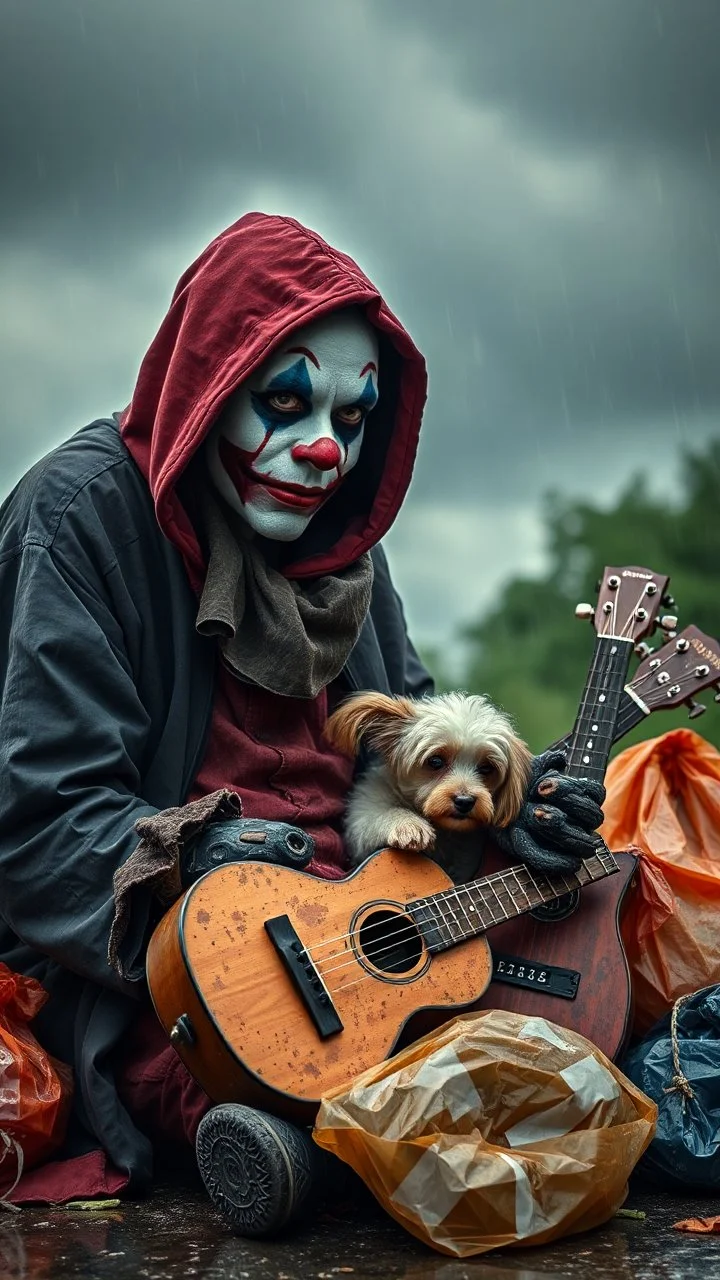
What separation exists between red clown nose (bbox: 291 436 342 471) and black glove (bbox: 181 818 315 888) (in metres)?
0.83

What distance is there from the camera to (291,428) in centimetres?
310

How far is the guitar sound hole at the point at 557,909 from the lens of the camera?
9.82 feet

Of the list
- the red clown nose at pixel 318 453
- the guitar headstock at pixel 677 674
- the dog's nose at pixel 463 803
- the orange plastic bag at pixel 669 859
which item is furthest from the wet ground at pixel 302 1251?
the red clown nose at pixel 318 453

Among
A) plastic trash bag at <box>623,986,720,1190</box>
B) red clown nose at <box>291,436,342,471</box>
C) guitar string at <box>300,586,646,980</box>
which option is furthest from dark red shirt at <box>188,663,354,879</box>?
plastic trash bag at <box>623,986,720,1190</box>

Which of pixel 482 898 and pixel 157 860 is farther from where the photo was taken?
pixel 482 898

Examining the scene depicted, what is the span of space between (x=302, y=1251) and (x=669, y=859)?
1408 mm

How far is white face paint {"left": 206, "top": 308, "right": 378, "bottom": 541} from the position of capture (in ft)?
10.1

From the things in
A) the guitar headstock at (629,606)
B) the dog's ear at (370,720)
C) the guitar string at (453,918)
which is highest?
the guitar headstock at (629,606)

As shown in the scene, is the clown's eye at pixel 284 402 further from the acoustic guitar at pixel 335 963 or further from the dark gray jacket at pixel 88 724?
the acoustic guitar at pixel 335 963

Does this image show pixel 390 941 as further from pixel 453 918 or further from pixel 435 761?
pixel 435 761

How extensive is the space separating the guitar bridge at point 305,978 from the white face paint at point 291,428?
97cm

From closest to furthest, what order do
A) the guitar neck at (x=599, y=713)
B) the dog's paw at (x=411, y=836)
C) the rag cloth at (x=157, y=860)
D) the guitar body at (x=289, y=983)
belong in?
the guitar body at (x=289, y=983)
the rag cloth at (x=157, y=860)
the dog's paw at (x=411, y=836)
the guitar neck at (x=599, y=713)

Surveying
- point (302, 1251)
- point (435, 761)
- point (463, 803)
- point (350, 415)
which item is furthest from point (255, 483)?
point (302, 1251)

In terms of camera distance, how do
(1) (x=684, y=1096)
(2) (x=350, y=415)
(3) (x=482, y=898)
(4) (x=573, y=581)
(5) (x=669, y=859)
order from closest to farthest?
(1) (x=684, y=1096) < (3) (x=482, y=898) < (2) (x=350, y=415) < (5) (x=669, y=859) < (4) (x=573, y=581)
